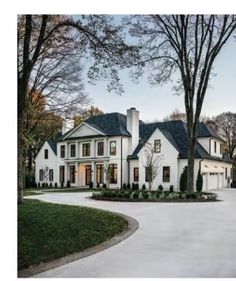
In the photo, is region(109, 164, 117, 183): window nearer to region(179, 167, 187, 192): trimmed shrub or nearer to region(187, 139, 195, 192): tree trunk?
region(187, 139, 195, 192): tree trunk

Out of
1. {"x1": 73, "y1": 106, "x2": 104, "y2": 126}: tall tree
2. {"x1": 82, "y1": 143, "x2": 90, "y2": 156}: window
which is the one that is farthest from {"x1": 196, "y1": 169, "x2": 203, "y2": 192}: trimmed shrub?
{"x1": 73, "y1": 106, "x2": 104, "y2": 126}: tall tree

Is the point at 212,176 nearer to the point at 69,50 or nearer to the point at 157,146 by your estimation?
the point at 157,146

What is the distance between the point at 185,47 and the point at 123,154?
5.09 metres

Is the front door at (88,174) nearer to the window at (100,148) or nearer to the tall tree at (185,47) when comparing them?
the window at (100,148)

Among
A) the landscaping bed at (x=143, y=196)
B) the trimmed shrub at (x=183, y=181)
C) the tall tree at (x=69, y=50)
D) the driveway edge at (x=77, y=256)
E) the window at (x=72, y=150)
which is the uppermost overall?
the tall tree at (x=69, y=50)

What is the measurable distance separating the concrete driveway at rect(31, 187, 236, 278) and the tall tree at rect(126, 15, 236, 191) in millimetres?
2120

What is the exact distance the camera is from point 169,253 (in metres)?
4.90

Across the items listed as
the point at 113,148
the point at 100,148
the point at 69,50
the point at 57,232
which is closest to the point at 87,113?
the point at 69,50

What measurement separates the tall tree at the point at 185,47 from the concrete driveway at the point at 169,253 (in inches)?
83.5

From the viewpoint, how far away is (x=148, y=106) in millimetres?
5945

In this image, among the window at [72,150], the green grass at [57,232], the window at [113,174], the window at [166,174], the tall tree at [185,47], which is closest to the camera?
the green grass at [57,232]

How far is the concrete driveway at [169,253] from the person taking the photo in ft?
14.6

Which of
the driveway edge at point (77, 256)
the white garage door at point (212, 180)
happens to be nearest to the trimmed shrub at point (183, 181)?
the white garage door at point (212, 180)
